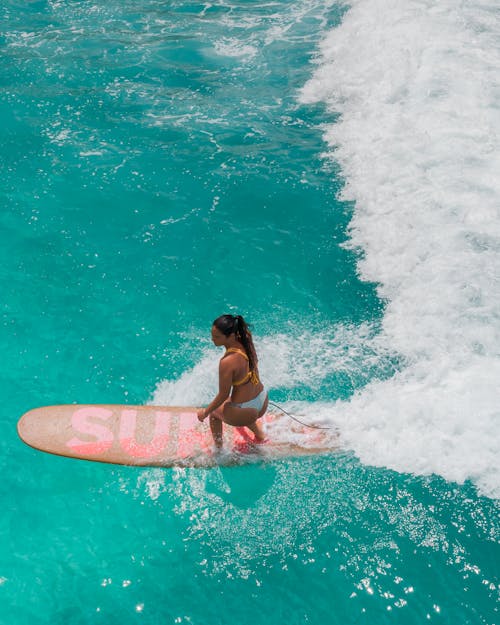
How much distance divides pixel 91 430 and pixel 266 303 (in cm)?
311

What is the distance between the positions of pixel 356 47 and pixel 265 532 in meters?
13.8

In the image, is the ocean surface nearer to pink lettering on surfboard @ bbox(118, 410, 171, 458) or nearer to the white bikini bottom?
pink lettering on surfboard @ bbox(118, 410, 171, 458)

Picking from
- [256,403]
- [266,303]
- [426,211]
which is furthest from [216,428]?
[426,211]

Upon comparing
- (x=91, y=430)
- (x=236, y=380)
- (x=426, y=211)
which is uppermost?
(x=236, y=380)

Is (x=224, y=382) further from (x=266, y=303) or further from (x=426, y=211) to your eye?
(x=426, y=211)

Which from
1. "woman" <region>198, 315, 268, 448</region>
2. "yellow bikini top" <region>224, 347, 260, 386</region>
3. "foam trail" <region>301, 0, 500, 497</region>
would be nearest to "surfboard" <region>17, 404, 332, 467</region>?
"woman" <region>198, 315, 268, 448</region>

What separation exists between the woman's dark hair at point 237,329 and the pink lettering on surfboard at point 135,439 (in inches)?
63.8

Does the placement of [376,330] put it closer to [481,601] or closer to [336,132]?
[481,601]

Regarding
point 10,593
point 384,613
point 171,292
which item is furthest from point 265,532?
point 171,292

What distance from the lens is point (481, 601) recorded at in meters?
4.58

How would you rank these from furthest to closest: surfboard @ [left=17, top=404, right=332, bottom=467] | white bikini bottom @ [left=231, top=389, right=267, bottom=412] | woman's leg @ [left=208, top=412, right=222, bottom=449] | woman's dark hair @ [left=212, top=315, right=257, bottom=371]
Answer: surfboard @ [left=17, top=404, right=332, bottom=467]
woman's leg @ [left=208, top=412, right=222, bottom=449]
white bikini bottom @ [left=231, top=389, right=267, bottom=412]
woman's dark hair @ [left=212, top=315, right=257, bottom=371]

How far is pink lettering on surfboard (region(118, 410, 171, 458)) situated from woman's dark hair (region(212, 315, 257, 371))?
1621mm

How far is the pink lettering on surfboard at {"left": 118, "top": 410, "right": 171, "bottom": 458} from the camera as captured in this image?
589 centimetres

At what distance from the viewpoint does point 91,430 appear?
608 cm
